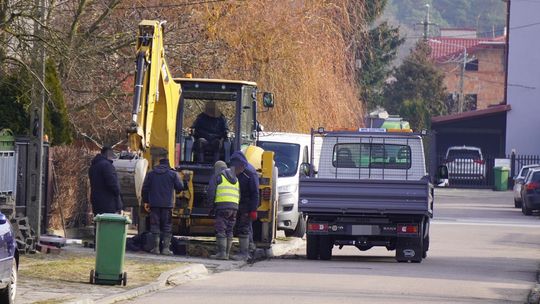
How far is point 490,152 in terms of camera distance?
2894 inches

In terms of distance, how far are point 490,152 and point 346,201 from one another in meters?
53.0

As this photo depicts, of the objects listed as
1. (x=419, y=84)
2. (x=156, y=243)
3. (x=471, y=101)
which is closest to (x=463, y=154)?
(x=419, y=84)

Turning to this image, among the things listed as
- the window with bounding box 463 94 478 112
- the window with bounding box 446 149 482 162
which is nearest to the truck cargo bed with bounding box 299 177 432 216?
the window with bounding box 446 149 482 162

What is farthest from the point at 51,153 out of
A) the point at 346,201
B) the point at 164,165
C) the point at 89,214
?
the point at 346,201

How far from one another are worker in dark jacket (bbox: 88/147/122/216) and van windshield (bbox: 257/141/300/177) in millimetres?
7012

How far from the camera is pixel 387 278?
18.9m

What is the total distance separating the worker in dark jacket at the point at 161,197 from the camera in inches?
817

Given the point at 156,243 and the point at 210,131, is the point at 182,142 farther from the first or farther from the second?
the point at 156,243

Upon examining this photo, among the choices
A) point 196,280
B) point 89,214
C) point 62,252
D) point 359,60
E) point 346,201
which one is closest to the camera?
point 196,280

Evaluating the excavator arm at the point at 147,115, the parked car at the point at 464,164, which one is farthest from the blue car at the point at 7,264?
the parked car at the point at 464,164

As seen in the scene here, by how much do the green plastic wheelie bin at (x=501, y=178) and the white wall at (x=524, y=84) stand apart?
4043 millimetres

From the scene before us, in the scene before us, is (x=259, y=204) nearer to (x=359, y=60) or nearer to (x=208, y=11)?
(x=208, y=11)

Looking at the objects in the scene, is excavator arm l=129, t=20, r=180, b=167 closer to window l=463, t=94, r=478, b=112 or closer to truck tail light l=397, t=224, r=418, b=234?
truck tail light l=397, t=224, r=418, b=234

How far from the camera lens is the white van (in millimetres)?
26188
